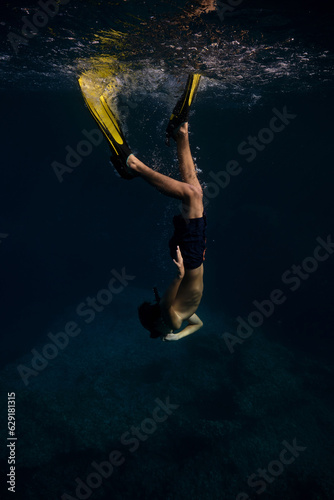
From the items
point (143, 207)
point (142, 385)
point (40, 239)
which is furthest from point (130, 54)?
point (40, 239)

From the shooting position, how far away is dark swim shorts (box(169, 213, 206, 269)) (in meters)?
3.50

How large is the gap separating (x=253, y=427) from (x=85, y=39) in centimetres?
1689

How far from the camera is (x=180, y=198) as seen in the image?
10.8 feet

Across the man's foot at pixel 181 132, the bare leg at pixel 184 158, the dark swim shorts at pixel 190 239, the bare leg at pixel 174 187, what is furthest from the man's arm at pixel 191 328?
the man's foot at pixel 181 132

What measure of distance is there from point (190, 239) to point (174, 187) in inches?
30.4

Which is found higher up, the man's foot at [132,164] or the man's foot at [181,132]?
the man's foot at [181,132]

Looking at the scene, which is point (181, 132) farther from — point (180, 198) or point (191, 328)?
point (191, 328)

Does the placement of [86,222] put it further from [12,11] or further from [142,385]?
[12,11]

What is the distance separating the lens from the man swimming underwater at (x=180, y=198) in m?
3.28

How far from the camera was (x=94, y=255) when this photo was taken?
104 ft

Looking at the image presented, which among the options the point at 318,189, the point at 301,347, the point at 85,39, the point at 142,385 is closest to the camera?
the point at 85,39

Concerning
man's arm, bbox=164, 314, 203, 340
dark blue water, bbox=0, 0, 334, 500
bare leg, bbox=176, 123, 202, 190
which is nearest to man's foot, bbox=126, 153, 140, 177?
bare leg, bbox=176, 123, 202, 190

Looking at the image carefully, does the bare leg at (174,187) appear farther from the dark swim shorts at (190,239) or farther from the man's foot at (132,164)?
the dark swim shorts at (190,239)

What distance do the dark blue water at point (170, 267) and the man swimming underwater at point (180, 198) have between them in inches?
198
